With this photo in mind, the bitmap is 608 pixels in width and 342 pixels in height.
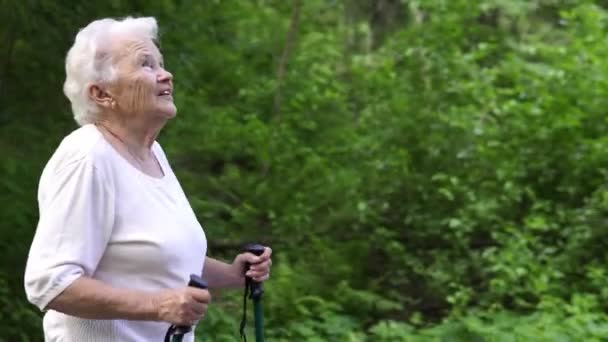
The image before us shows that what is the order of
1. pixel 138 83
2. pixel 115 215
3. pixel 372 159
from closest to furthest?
1. pixel 115 215
2. pixel 138 83
3. pixel 372 159

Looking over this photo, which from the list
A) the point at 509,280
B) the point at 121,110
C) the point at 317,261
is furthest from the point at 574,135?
the point at 121,110

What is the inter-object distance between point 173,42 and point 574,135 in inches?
139

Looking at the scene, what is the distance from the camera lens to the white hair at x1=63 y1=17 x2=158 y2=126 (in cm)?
250

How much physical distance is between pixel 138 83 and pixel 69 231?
456mm

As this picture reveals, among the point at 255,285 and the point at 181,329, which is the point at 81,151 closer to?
the point at 181,329

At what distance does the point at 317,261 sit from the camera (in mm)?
8258

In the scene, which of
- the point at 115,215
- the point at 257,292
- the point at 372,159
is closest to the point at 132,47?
the point at 115,215

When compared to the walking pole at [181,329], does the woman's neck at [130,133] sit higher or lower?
higher

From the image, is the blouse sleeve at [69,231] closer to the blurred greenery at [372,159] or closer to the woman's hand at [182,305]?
the woman's hand at [182,305]

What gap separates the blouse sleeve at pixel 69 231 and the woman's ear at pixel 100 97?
0.76 feet

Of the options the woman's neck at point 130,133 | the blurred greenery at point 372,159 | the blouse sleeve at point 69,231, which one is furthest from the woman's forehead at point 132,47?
the blurred greenery at point 372,159

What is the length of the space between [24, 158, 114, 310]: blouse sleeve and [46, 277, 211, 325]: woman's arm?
0.03m

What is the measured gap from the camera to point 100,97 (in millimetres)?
2502

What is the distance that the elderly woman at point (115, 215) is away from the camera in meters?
2.23
